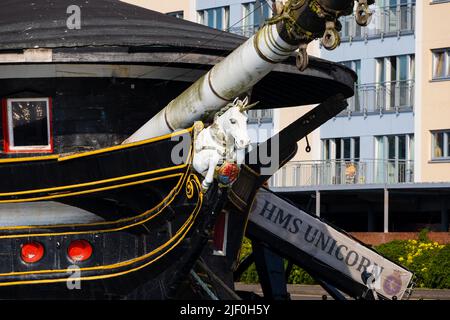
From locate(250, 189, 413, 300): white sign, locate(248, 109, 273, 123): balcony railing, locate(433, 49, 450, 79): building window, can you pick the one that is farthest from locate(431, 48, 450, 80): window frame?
locate(250, 189, 413, 300): white sign

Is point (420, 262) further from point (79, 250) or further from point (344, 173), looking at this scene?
point (79, 250)

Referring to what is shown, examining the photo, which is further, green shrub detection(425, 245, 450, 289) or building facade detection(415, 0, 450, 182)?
building facade detection(415, 0, 450, 182)

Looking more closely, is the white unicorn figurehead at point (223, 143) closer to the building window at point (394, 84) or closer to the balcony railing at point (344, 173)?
the balcony railing at point (344, 173)

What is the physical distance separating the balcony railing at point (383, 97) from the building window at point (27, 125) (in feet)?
121

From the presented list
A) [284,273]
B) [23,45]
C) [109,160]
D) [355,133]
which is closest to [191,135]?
[109,160]

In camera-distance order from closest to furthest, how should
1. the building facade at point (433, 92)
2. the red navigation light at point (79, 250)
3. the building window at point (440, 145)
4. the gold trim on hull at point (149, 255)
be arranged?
1. the gold trim on hull at point (149, 255)
2. the red navigation light at point (79, 250)
3. the building facade at point (433, 92)
4. the building window at point (440, 145)

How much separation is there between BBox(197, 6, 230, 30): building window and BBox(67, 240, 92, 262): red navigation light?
44.6 metres

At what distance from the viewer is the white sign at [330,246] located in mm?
25594

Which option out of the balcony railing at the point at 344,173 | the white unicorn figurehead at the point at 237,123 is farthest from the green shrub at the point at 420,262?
the white unicorn figurehead at the point at 237,123

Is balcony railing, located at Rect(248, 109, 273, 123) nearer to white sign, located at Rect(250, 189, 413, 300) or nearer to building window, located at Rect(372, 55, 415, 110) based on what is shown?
building window, located at Rect(372, 55, 415, 110)

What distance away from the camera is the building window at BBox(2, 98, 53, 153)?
2359cm

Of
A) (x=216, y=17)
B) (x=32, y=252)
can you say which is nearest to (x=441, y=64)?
(x=216, y=17)

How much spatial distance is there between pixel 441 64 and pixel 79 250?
37.2 m

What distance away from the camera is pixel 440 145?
58.2 meters
